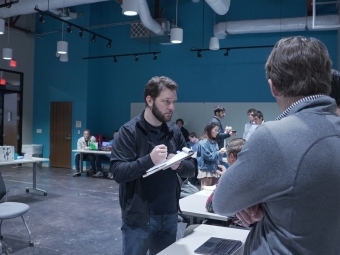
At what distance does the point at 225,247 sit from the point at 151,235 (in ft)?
1.37

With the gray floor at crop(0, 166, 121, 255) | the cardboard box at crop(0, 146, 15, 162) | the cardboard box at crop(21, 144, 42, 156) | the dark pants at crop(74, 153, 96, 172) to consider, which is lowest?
the gray floor at crop(0, 166, 121, 255)

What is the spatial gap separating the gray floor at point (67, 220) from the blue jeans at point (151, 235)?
6.77ft

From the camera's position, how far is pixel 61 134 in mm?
10797

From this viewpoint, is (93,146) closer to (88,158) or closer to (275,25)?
(88,158)

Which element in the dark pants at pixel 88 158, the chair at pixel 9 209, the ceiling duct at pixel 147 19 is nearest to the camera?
the chair at pixel 9 209

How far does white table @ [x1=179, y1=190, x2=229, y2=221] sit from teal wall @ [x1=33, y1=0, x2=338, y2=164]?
19.9 feet

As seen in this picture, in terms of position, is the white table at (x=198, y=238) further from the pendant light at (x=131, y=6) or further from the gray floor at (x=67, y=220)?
the pendant light at (x=131, y=6)

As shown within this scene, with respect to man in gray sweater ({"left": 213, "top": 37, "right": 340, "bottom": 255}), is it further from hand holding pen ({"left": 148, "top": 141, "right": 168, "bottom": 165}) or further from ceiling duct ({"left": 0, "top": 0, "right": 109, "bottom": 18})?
ceiling duct ({"left": 0, "top": 0, "right": 109, "bottom": 18})

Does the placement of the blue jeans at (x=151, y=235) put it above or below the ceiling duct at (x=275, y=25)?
below

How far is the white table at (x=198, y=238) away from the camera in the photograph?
177 cm

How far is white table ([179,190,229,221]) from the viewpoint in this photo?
266 cm

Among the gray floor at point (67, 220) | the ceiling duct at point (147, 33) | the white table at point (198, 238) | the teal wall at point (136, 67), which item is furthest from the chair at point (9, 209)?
the teal wall at point (136, 67)

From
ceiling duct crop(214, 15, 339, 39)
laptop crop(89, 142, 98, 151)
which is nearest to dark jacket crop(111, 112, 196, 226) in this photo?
ceiling duct crop(214, 15, 339, 39)

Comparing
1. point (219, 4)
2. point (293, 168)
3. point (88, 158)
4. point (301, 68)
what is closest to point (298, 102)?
point (301, 68)
